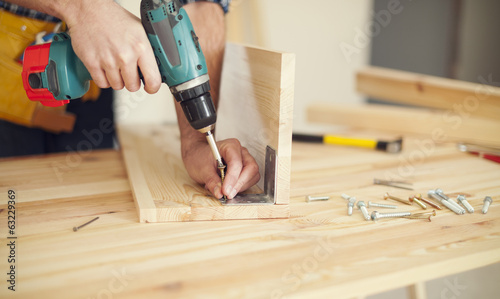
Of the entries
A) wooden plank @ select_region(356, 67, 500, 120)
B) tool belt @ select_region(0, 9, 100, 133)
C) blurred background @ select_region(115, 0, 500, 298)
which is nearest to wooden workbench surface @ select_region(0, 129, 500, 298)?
tool belt @ select_region(0, 9, 100, 133)

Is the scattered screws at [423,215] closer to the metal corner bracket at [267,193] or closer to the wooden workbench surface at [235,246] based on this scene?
the wooden workbench surface at [235,246]

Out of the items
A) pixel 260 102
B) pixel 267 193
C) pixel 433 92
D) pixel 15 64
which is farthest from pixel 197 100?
pixel 433 92

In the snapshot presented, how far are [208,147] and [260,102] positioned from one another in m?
0.18

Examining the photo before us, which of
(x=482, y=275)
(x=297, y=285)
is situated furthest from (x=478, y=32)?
(x=297, y=285)

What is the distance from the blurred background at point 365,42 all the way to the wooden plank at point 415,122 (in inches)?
46.3

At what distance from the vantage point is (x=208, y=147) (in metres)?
1.03

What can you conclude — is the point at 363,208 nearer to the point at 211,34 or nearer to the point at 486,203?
the point at 486,203

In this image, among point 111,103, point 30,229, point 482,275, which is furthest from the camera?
point 482,275

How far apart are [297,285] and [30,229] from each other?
0.51 metres

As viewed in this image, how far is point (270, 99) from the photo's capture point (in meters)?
0.88

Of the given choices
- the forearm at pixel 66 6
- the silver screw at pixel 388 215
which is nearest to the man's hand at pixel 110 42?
the forearm at pixel 66 6

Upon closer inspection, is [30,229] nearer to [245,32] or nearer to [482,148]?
[482,148]

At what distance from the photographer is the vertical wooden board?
831 mm

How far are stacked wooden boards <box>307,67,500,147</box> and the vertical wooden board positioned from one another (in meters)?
0.73
